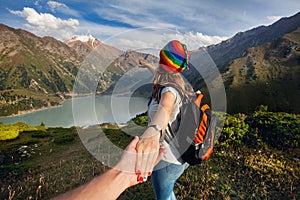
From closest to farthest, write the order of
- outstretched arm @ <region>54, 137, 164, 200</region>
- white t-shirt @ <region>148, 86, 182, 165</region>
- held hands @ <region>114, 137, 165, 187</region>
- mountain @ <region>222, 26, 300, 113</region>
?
outstretched arm @ <region>54, 137, 164, 200</region> < held hands @ <region>114, 137, 165, 187</region> < white t-shirt @ <region>148, 86, 182, 165</region> < mountain @ <region>222, 26, 300, 113</region>

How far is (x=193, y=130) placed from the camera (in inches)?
91.1

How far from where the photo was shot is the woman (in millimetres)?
1321

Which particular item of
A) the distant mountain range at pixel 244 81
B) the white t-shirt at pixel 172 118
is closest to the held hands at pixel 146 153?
the white t-shirt at pixel 172 118

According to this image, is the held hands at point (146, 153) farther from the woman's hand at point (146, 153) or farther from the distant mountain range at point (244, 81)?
the distant mountain range at point (244, 81)

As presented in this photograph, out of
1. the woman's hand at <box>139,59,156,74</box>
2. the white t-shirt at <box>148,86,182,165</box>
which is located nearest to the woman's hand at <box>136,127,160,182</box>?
the white t-shirt at <box>148,86,182,165</box>

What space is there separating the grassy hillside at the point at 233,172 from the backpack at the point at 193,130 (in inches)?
119

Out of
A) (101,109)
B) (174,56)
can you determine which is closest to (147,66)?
(101,109)

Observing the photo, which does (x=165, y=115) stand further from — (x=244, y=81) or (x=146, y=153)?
(x=244, y=81)

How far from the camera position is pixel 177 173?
271 centimetres

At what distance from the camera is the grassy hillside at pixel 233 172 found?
6074 millimetres

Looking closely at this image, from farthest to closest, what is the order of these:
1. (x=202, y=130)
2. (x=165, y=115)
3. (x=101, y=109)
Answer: (x=101, y=109) < (x=202, y=130) < (x=165, y=115)

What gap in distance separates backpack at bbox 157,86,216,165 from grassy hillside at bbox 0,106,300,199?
3021 millimetres

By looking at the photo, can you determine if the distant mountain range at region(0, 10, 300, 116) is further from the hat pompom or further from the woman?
the hat pompom

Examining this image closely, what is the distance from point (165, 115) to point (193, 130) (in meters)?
0.81
